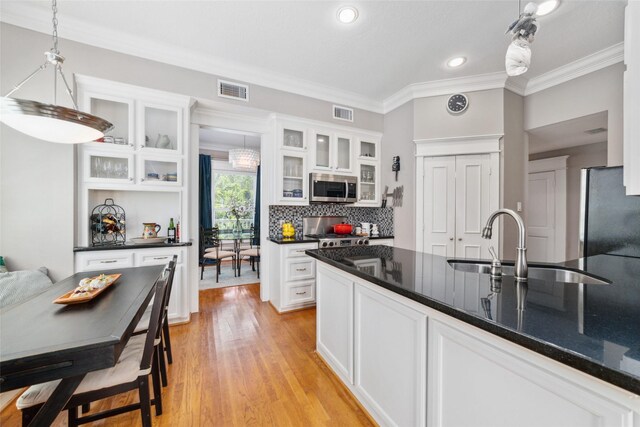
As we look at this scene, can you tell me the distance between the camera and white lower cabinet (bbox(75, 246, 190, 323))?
2.46 meters

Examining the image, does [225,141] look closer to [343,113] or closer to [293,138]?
[293,138]

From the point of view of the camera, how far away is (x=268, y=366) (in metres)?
2.12

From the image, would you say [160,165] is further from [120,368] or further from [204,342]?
[120,368]

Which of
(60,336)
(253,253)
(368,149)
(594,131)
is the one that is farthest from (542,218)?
(60,336)

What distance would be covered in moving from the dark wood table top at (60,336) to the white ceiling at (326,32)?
2415mm

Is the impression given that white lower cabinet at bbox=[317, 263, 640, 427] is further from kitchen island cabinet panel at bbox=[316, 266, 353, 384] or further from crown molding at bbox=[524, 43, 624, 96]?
crown molding at bbox=[524, 43, 624, 96]

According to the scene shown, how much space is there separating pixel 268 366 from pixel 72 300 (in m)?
1.43

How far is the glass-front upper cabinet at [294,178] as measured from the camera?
3.58 metres

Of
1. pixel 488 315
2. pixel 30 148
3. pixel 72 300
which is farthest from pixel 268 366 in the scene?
pixel 30 148

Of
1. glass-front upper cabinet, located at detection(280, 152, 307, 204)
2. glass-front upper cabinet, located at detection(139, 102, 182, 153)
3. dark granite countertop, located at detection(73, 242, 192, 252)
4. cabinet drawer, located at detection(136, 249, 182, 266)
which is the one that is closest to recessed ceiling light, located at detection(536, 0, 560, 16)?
glass-front upper cabinet, located at detection(280, 152, 307, 204)

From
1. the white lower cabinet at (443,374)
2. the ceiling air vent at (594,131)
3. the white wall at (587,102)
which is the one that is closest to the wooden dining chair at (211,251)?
the white lower cabinet at (443,374)

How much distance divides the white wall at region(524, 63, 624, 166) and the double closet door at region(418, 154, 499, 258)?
91 centimetres

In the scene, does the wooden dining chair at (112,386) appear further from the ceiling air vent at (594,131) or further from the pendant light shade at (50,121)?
the ceiling air vent at (594,131)

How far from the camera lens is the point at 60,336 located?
1.04 m
